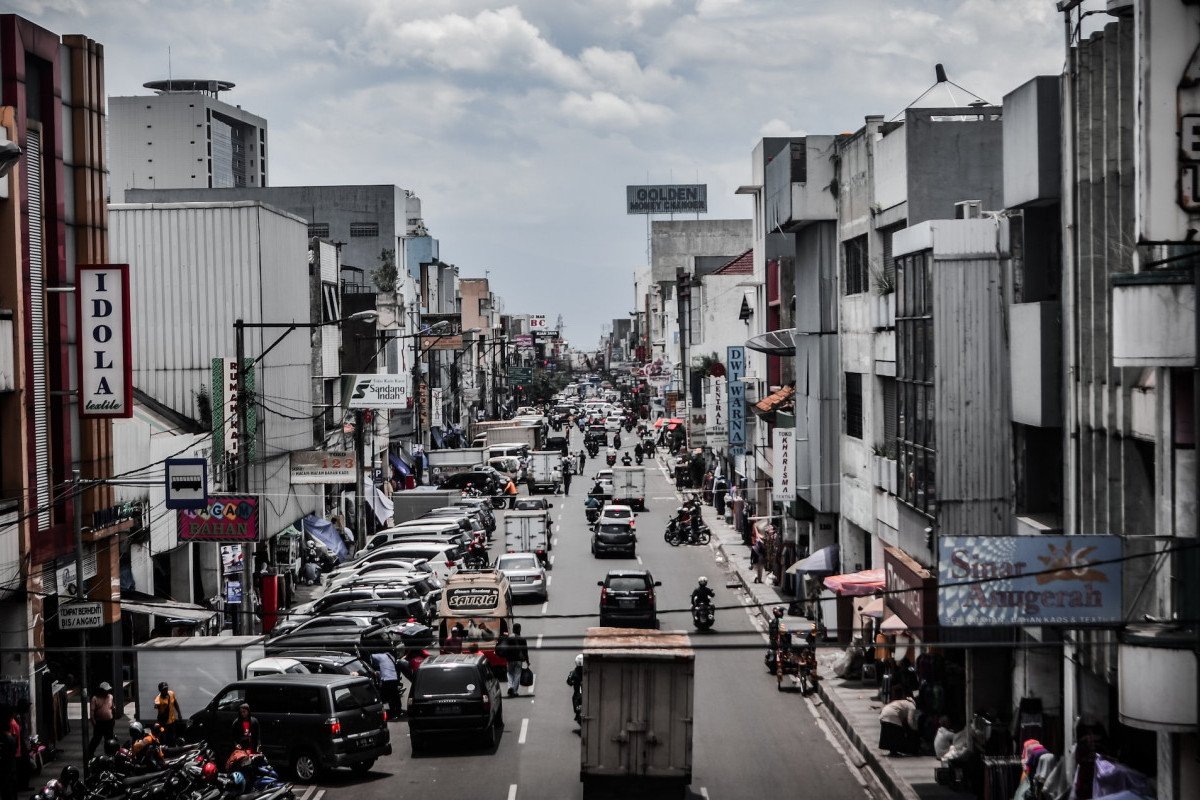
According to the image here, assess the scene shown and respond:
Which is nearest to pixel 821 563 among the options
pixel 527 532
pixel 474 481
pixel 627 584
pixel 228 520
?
pixel 627 584

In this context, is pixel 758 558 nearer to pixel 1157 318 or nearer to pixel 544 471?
pixel 544 471

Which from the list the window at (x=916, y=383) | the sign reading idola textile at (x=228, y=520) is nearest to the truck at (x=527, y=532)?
the sign reading idola textile at (x=228, y=520)

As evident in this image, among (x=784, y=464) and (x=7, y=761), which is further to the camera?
(x=784, y=464)

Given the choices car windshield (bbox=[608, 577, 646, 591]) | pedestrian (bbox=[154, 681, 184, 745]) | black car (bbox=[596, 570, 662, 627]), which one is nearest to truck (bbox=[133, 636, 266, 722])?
pedestrian (bbox=[154, 681, 184, 745])

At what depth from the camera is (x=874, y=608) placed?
30.5 m

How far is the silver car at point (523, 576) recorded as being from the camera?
40094 millimetres

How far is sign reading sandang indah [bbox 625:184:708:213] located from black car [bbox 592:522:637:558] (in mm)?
148520

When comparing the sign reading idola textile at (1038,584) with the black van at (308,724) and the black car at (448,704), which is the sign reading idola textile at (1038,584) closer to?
the black car at (448,704)

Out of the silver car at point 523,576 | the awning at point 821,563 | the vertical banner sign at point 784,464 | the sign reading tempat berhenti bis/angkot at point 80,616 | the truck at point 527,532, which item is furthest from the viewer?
the truck at point 527,532

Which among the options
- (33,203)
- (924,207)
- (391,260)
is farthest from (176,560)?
(391,260)

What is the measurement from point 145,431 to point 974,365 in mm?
19003

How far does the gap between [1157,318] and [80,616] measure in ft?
60.4

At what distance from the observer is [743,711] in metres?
27.1

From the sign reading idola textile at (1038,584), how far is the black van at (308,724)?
397 inches
